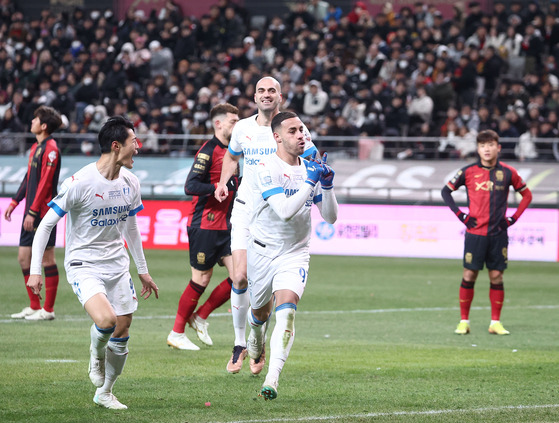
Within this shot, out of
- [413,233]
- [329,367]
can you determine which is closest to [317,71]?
[413,233]

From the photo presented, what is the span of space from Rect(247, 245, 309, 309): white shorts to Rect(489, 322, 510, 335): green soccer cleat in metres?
4.45

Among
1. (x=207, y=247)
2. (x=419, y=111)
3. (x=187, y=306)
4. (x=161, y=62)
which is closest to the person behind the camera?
(x=187, y=306)

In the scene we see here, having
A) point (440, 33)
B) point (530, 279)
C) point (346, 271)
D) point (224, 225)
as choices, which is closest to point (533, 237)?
point (530, 279)

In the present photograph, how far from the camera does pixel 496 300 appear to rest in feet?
36.9

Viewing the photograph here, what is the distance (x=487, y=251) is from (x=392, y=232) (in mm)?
9656

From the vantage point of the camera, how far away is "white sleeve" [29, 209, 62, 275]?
256 inches

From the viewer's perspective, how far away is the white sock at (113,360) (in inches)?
261

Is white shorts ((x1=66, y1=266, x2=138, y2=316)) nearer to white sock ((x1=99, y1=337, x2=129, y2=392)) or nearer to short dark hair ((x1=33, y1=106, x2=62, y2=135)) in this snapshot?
white sock ((x1=99, y1=337, x2=129, y2=392))

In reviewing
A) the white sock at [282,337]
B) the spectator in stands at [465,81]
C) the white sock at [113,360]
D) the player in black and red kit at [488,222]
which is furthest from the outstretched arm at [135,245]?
the spectator in stands at [465,81]

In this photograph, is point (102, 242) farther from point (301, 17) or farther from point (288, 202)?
point (301, 17)

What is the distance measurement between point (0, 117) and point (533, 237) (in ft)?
54.7

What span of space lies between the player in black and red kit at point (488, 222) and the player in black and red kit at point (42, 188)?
479 cm

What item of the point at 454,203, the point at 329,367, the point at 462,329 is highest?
the point at 454,203

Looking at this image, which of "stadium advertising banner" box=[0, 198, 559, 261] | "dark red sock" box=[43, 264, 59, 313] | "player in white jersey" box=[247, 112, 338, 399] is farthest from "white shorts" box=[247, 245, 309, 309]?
"stadium advertising banner" box=[0, 198, 559, 261]
